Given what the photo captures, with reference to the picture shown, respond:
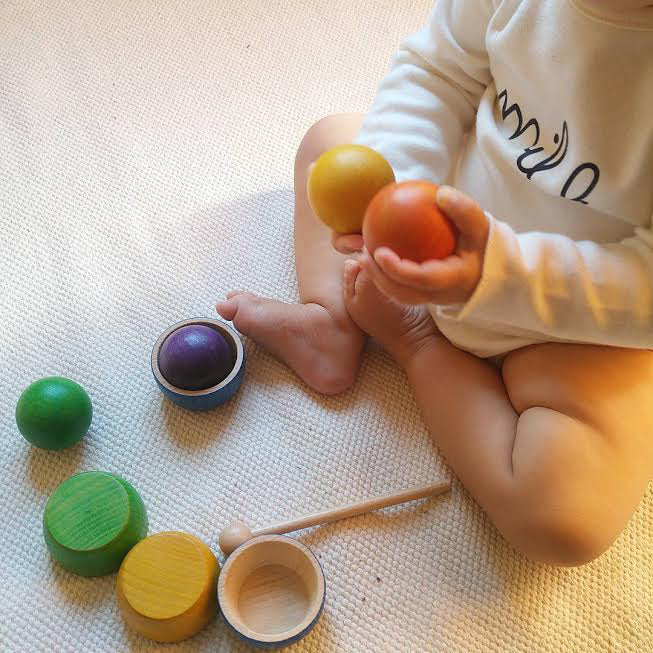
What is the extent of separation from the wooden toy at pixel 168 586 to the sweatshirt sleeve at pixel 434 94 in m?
0.43

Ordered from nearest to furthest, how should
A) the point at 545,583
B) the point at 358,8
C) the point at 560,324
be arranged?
the point at 560,324
the point at 545,583
the point at 358,8

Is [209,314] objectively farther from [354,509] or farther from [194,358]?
[354,509]

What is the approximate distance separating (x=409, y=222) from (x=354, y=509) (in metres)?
0.35

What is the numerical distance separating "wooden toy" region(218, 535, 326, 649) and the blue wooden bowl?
0.17 meters

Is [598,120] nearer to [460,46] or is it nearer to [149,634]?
[460,46]

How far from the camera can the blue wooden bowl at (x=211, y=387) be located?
83 cm

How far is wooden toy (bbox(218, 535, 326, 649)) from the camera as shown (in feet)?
2.34

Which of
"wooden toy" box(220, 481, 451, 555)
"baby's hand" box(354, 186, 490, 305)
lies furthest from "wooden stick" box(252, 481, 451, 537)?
"baby's hand" box(354, 186, 490, 305)

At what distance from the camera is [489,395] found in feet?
2.62

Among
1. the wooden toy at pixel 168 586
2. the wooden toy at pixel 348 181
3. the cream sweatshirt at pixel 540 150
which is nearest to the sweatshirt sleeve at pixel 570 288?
the cream sweatshirt at pixel 540 150

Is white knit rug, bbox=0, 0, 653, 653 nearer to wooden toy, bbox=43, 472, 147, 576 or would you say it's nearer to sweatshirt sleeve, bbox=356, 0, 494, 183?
wooden toy, bbox=43, 472, 147, 576

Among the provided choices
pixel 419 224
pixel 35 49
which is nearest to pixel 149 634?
pixel 419 224

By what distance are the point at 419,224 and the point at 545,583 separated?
0.43 m

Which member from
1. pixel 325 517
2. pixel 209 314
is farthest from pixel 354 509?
pixel 209 314
